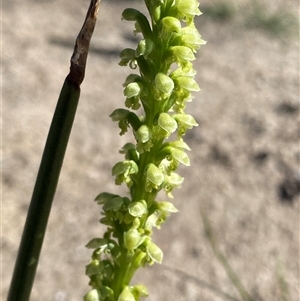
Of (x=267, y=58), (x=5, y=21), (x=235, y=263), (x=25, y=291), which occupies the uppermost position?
(x=5, y=21)

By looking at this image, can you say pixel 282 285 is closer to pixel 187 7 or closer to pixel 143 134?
pixel 143 134

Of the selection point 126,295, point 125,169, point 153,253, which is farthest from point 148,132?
point 126,295

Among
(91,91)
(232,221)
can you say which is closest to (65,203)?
(232,221)

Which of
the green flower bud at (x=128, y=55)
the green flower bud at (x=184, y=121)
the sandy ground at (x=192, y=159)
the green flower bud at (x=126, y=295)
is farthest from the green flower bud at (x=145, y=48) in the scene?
the sandy ground at (x=192, y=159)

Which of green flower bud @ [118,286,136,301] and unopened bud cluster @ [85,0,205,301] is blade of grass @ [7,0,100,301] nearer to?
unopened bud cluster @ [85,0,205,301]

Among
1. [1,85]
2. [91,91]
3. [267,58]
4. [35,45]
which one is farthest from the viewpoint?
[267,58]

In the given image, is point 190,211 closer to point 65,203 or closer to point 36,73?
point 65,203

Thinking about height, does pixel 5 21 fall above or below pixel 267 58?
above

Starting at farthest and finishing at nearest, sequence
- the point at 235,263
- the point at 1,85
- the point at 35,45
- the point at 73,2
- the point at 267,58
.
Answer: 1. the point at 73,2
2. the point at 267,58
3. the point at 35,45
4. the point at 1,85
5. the point at 235,263
